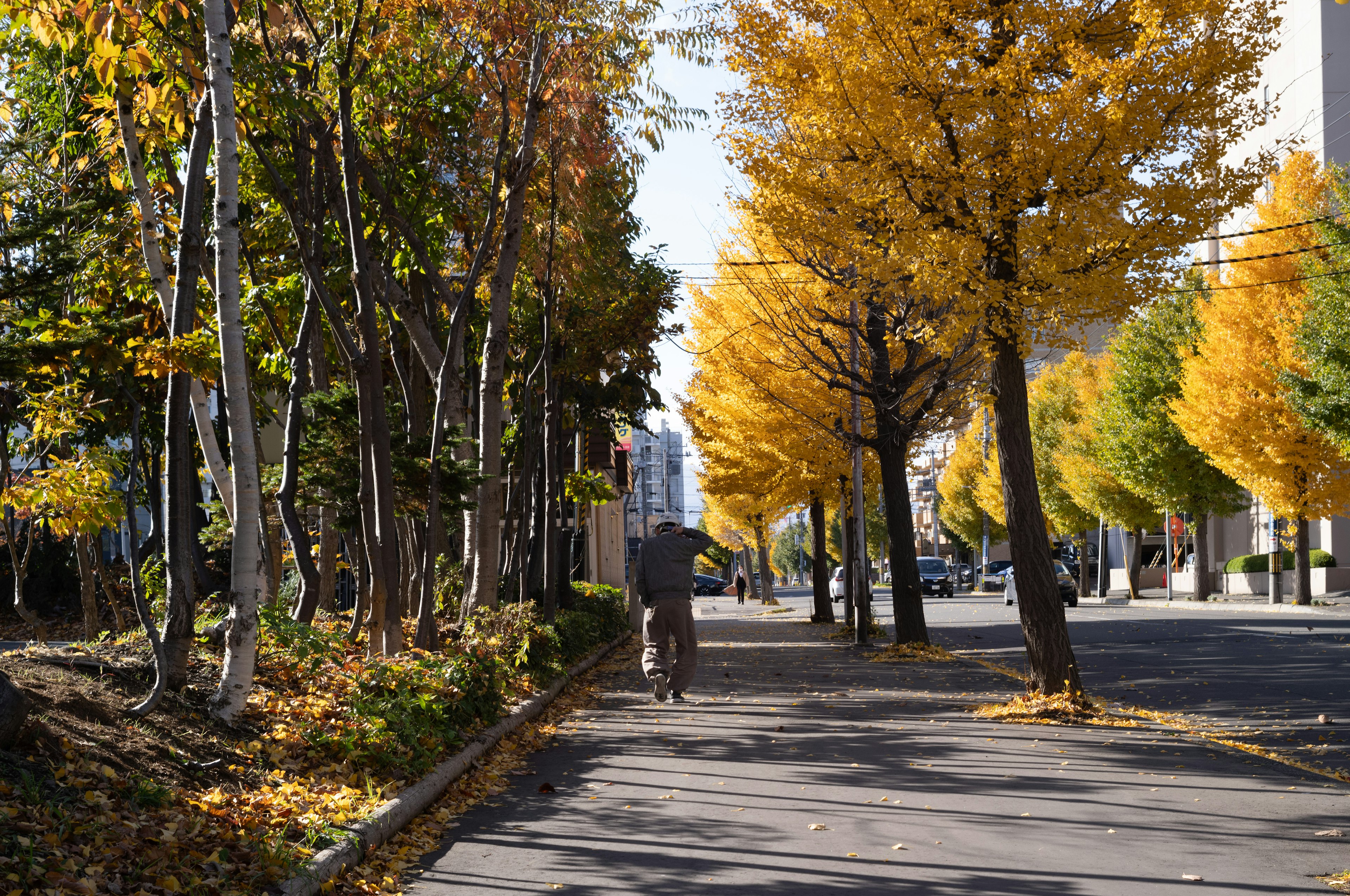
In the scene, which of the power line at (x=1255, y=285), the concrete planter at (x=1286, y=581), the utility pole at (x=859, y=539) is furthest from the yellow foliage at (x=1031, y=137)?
the concrete planter at (x=1286, y=581)

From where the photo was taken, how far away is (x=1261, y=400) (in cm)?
2961

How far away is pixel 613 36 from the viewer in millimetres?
12141

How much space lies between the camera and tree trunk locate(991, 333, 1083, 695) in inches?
435

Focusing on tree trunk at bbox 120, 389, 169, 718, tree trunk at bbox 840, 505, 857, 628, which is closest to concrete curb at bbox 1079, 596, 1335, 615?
tree trunk at bbox 840, 505, 857, 628

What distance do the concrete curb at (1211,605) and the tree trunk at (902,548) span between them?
13264mm

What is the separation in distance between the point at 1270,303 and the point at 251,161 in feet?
85.3

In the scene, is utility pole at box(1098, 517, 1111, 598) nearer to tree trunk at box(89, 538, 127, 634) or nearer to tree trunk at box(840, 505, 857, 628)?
tree trunk at box(840, 505, 857, 628)

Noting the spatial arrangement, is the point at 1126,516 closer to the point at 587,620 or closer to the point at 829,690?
the point at 587,620

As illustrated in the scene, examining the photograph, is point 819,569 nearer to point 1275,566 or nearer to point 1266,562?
point 1275,566

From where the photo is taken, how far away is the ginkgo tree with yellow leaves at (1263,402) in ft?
96.1

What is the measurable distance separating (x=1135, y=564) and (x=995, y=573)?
972 inches

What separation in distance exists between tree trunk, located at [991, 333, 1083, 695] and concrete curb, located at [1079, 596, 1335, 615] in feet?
61.9

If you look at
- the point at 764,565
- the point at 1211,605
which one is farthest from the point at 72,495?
the point at 764,565

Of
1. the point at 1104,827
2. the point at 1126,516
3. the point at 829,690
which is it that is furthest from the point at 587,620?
the point at 1126,516
